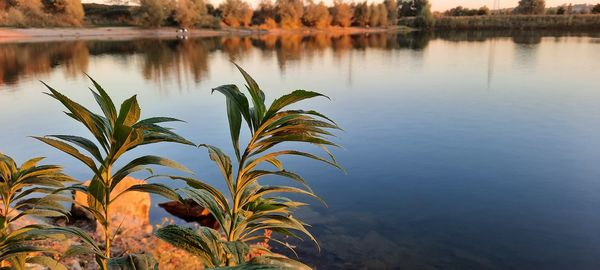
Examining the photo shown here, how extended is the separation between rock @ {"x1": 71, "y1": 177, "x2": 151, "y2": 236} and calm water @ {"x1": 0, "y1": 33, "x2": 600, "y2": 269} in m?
0.36

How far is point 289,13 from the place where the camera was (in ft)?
323

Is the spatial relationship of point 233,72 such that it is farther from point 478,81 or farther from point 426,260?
point 426,260

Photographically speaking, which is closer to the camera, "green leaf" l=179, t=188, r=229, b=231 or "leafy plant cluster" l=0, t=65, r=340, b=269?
"leafy plant cluster" l=0, t=65, r=340, b=269

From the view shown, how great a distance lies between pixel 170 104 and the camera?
17922 mm

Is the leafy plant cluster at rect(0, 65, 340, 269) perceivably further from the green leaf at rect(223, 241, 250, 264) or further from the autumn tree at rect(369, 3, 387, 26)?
the autumn tree at rect(369, 3, 387, 26)

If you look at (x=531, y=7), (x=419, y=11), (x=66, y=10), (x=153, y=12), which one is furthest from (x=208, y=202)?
(x=531, y=7)

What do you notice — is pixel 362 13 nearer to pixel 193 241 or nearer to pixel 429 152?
pixel 429 152

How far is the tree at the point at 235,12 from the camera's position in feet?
301

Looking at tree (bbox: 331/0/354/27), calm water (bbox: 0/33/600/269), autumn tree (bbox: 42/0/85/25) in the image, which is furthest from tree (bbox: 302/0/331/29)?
calm water (bbox: 0/33/600/269)

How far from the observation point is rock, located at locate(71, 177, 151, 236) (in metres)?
7.02

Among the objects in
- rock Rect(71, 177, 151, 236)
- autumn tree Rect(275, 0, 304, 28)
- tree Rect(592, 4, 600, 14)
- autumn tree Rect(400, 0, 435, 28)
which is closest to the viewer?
rock Rect(71, 177, 151, 236)

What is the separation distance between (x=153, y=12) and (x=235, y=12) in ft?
72.0

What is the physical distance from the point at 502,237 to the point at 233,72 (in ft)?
73.0

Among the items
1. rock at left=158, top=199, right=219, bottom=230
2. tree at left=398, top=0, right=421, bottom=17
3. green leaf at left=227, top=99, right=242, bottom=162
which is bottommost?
rock at left=158, top=199, right=219, bottom=230
